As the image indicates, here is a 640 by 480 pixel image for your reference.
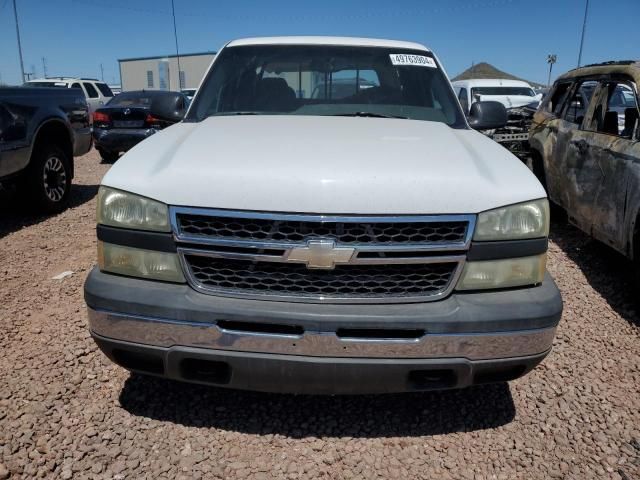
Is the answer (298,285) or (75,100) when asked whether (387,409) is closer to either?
(298,285)

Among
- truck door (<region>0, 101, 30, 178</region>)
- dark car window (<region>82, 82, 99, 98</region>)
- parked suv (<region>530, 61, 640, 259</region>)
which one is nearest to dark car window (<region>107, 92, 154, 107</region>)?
truck door (<region>0, 101, 30, 178</region>)

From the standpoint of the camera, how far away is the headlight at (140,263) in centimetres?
212

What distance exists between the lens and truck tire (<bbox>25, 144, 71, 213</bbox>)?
597cm

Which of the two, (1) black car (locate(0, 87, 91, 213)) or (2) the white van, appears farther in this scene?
(2) the white van

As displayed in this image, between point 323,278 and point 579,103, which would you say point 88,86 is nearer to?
point 579,103

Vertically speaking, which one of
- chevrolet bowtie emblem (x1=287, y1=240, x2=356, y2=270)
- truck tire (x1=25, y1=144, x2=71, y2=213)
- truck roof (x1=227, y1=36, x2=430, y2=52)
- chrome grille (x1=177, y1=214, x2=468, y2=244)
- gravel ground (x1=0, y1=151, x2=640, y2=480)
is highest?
truck roof (x1=227, y1=36, x2=430, y2=52)

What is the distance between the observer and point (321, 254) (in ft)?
6.60

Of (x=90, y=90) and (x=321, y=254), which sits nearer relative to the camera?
(x=321, y=254)

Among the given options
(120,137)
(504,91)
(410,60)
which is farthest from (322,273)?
(504,91)

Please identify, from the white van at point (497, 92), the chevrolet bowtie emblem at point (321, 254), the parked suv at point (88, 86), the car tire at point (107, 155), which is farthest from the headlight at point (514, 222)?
the parked suv at point (88, 86)

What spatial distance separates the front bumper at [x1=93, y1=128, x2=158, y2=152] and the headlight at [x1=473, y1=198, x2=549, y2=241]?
893cm

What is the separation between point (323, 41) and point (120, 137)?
7437mm

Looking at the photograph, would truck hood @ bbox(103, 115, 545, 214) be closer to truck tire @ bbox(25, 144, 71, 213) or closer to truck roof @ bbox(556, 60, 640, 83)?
truck roof @ bbox(556, 60, 640, 83)

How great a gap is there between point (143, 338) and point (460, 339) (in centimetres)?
127
